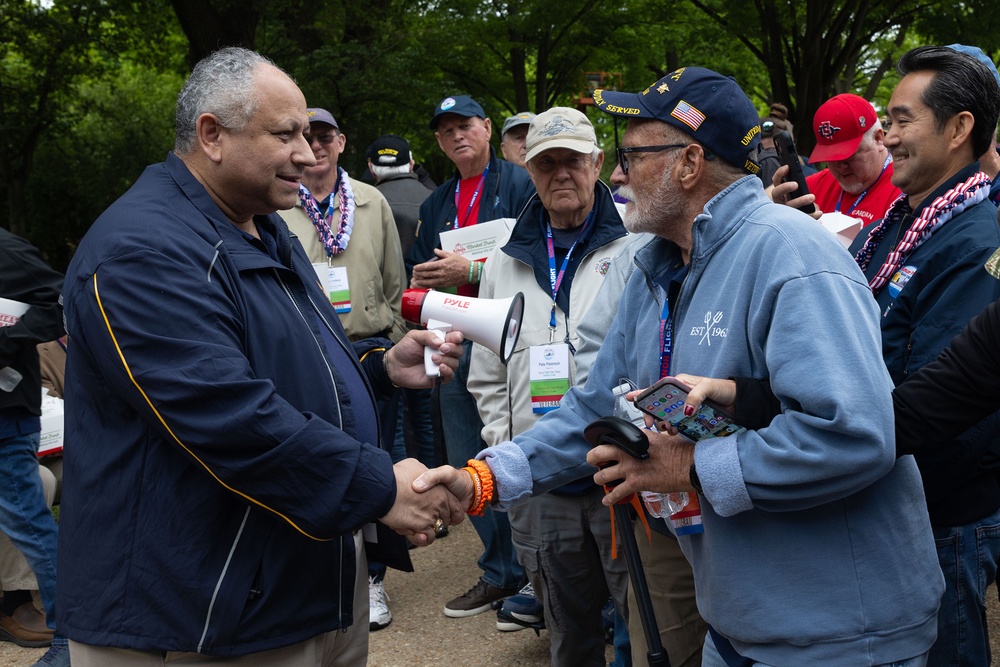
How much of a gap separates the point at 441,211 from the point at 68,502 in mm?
4030

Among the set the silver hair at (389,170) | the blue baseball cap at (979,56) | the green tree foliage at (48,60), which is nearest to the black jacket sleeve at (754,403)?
the blue baseball cap at (979,56)

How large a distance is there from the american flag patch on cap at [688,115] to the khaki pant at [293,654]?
166cm

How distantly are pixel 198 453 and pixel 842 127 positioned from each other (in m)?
3.98

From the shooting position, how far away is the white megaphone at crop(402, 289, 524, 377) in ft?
12.5

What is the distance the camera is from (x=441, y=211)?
6469mm

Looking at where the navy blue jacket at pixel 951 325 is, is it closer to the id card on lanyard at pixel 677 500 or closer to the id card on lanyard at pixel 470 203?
the id card on lanyard at pixel 677 500

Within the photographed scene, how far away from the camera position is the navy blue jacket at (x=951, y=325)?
3.00m

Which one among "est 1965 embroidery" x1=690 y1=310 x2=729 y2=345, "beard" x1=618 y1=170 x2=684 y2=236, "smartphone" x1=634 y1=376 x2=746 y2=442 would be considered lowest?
"smartphone" x1=634 y1=376 x2=746 y2=442

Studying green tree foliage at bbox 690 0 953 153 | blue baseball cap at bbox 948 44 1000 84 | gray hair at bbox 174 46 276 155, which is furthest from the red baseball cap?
green tree foliage at bbox 690 0 953 153

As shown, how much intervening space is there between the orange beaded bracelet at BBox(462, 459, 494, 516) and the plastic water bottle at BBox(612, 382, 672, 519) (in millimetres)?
463

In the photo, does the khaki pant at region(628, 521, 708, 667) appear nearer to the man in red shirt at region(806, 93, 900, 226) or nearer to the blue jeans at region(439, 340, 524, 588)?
the blue jeans at region(439, 340, 524, 588)

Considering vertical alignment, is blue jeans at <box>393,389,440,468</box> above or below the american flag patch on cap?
below

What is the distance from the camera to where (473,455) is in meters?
5.90

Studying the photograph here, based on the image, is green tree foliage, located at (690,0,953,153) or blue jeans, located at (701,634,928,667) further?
green tree foliage, located at (690,0,953,153)
